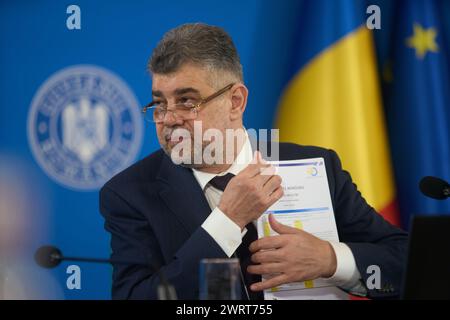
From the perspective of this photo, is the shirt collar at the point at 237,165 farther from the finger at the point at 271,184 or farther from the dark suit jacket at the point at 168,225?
the finger at the point at 271,184

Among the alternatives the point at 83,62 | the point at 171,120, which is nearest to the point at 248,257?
the point at 171,120

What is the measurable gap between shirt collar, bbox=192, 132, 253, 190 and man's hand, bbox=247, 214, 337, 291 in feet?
1.04

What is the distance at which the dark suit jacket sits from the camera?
2384 millimetres

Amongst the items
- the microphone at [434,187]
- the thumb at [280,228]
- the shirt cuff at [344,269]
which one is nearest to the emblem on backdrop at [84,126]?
the thumb at [280,228]

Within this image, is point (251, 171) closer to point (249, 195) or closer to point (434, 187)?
point (249, 195)

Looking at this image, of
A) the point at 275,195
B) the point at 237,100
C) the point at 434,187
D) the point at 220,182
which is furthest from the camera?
the point at 237,100

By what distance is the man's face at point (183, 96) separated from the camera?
254 centimetres

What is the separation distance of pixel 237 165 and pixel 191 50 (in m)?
0.51

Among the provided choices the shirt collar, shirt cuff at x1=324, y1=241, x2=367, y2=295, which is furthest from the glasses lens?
shirt cuff at x1=324, y1=241, x2=367, y2=295

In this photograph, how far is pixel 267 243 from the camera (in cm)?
241

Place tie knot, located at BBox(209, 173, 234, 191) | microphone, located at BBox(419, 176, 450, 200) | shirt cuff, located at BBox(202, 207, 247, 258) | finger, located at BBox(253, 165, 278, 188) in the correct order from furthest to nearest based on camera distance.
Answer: tie knot, located at BBox(209, 173, 234, 191)
finger, located at BBox(253, 165, 278, 188)
shirt cuff, located at BBox(202, 207, 247, 258)
microphone, located at BBox(419, 176, 450, 200)

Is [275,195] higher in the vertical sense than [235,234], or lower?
higher

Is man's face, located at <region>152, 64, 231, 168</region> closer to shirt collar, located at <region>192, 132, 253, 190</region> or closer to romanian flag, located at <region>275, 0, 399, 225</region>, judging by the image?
shirt collar, located at <region>192, 132, 253, 190</region>

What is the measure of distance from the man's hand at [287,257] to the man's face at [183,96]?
46cm
